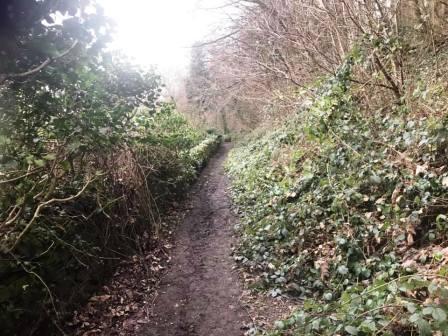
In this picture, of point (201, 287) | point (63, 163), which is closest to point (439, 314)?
point (201, 287)

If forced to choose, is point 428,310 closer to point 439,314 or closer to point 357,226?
point 439,314

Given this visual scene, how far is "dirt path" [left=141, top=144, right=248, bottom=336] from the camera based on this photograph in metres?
4.37

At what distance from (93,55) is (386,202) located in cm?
366

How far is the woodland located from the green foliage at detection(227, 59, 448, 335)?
0.02m

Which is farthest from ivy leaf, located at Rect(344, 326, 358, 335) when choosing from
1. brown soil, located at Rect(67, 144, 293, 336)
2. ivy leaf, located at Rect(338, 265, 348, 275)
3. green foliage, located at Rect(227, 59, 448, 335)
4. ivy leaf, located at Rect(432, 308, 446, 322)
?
brown soil, located at Rect(67, 144, 293, 336)

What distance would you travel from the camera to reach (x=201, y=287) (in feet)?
17.1

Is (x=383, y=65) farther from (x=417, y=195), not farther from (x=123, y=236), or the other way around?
(x=123, y=236)

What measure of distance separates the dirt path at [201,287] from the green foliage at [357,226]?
455 millimetres

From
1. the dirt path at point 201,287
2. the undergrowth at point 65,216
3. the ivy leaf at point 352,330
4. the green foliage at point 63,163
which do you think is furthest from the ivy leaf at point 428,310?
the undergrowth at point 65,216

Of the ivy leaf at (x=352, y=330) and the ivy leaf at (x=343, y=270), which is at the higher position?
the ivy leaf at (x=352, y=330)

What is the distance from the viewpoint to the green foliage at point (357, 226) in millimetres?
2773

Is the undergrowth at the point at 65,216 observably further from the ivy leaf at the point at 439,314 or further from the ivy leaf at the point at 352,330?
the ivy leaf at the point at 439,314

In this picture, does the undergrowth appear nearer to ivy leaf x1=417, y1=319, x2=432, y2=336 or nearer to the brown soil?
the brown soil

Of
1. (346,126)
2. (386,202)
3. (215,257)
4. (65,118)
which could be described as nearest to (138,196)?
(215,257)
